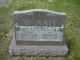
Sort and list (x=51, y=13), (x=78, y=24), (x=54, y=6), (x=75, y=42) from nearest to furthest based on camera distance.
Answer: (x=51, y=13) → (x=75, y=42) → (x=78, y=24) → (x=54, y=6)

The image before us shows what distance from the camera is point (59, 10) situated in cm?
1058

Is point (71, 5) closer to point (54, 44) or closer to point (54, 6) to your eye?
point (54, 6)

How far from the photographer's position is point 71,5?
1131 cm

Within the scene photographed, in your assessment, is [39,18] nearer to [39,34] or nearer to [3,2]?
[39,34]

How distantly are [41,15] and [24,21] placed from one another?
0.52 m

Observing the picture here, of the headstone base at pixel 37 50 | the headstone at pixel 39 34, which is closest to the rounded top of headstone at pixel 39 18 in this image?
the headstone at pixel 39 34

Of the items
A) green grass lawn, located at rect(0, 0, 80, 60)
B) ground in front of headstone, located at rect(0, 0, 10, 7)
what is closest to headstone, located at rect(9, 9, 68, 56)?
green grass lawn, located at rect(0, 0, 80, 60)

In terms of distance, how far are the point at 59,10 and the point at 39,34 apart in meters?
3.84

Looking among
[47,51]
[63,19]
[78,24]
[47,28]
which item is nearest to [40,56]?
[47,51]

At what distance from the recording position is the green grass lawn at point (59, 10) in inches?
277

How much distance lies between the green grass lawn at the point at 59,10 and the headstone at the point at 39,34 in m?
0.20

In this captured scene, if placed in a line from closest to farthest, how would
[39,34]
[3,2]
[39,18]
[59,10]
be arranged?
[39,18] → [39,34] → [59,10] → [3,2]

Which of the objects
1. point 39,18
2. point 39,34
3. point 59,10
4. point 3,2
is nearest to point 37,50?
point 39,34

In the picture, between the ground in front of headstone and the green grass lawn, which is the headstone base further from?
the ground in front of headstone
